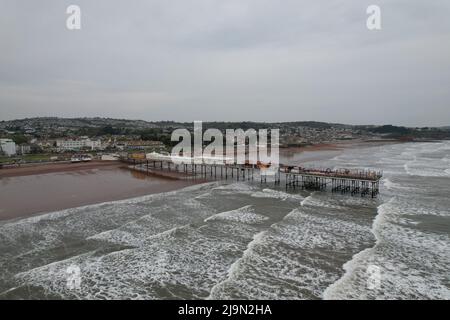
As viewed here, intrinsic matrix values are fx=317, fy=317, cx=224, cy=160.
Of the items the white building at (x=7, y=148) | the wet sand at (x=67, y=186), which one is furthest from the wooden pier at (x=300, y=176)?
the white building at (x=7, y=148)

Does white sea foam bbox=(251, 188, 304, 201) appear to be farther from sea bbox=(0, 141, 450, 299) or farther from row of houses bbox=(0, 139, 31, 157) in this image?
row of houses bbox=(0, 139, 31, 157)

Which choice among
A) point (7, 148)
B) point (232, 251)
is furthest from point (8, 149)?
point (232, 251)

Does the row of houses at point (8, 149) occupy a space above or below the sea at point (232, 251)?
above

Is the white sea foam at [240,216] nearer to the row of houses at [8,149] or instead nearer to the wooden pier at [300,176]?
the wooden pier at [300,176]

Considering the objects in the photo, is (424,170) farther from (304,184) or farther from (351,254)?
(351,254)

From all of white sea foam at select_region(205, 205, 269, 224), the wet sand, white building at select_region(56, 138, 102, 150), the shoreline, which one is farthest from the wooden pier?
white building at select_region(56, 138, 102, 150)
